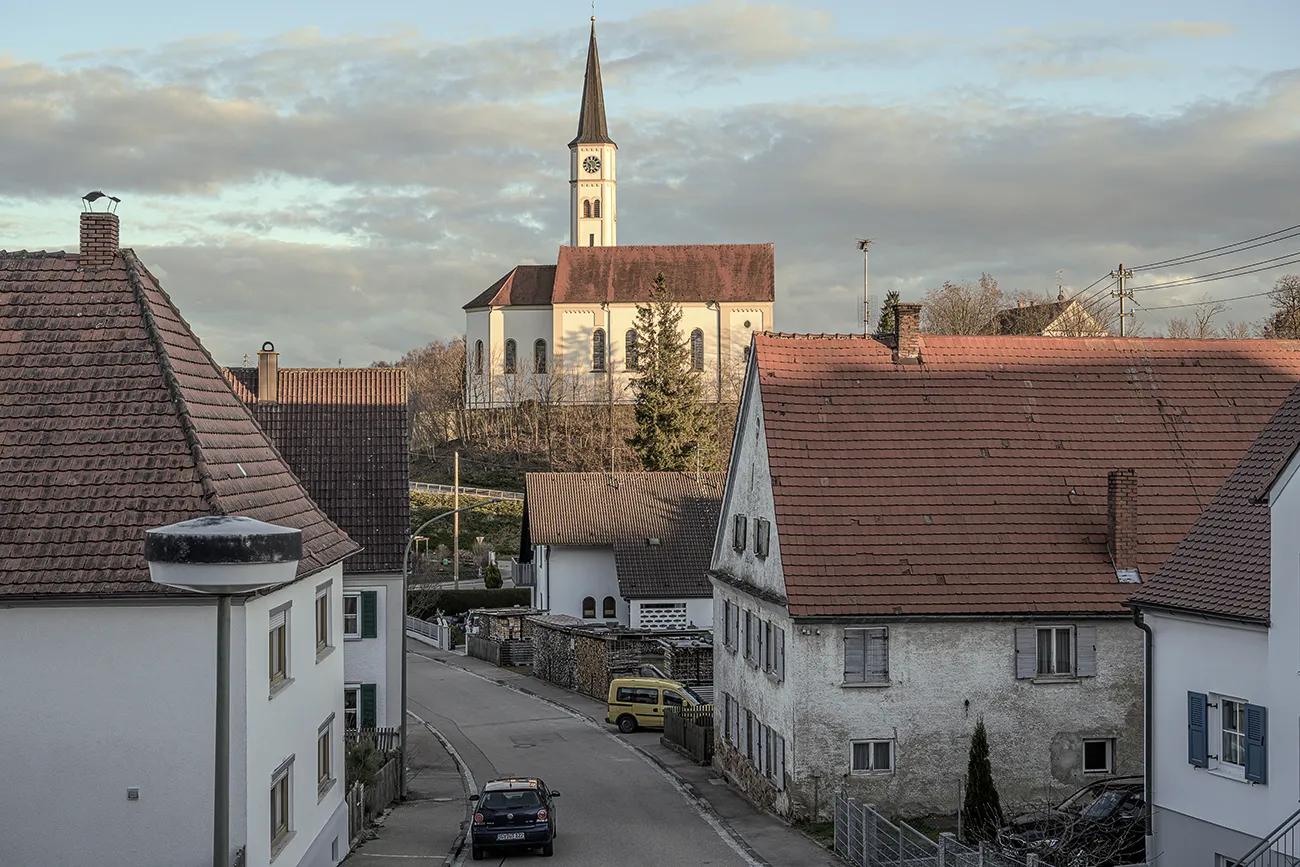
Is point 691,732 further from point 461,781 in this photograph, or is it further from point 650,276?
point 650,276

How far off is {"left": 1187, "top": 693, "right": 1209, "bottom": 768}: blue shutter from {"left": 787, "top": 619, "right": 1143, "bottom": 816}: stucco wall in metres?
5.68

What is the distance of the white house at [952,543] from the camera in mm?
25078

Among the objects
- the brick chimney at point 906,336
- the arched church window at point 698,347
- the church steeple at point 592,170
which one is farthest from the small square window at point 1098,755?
the church steeple at point 592,170

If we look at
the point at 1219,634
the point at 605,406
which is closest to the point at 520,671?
the point at 1219,634

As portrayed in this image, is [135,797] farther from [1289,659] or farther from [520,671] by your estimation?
[520,671]

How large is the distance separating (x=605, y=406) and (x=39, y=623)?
9798 cm

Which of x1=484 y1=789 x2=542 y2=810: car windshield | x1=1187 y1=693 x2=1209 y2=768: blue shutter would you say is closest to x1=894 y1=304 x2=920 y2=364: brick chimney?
x1=1187 y1=693 x2=1209 y2=768: blue shutter

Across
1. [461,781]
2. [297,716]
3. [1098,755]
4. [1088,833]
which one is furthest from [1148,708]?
[461,781]

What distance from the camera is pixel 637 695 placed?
40.2 meters

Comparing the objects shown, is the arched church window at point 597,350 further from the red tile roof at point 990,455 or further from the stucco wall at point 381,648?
the red tile roof at point 990,455

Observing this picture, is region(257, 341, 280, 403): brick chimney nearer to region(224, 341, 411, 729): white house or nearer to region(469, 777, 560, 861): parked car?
region(224, 341, 411, 729): white house

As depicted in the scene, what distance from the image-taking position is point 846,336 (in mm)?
29844

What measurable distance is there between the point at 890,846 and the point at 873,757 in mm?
3828

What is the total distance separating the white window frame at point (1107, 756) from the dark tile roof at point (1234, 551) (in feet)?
18.8
